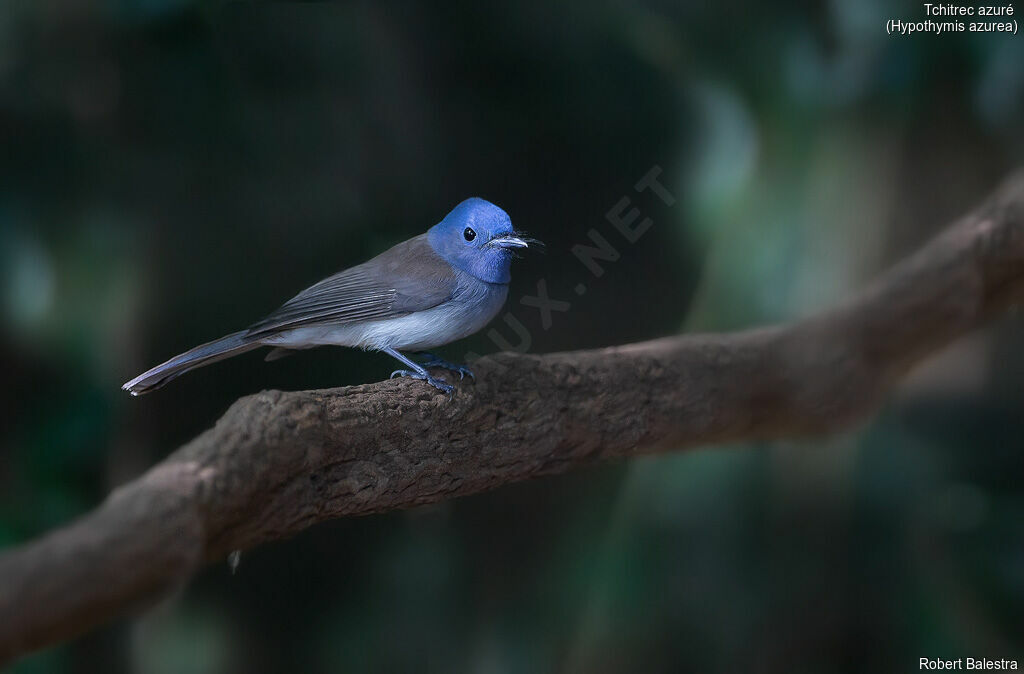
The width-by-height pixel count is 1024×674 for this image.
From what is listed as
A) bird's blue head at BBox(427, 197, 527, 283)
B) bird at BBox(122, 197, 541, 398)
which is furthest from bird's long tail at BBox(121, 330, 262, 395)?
bird's blue head at BBox(427, 197, 527, 283)

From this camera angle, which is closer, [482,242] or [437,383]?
[437,383]

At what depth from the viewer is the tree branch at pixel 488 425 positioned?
109 cm

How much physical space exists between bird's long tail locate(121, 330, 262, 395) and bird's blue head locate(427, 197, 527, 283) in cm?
45

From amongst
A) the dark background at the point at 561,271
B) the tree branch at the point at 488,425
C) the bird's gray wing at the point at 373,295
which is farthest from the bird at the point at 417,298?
the dark background at the point at 561,271

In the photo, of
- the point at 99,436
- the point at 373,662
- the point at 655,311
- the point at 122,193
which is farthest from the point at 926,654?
the point at 122,193

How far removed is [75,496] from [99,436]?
0.50 feet

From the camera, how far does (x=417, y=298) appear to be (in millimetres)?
1744

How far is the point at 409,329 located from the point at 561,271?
0.95 metres

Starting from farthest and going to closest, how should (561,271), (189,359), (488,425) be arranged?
(561,271) → (488,425) → (189,359)

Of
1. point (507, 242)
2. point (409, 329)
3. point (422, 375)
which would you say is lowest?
point (422, 375)

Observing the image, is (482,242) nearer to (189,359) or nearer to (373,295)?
(373,295)

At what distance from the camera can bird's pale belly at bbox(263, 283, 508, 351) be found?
5.73 ft

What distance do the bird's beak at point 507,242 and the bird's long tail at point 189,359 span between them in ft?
1.68

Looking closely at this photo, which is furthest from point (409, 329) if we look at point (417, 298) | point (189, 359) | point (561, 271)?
point (561, 271)
